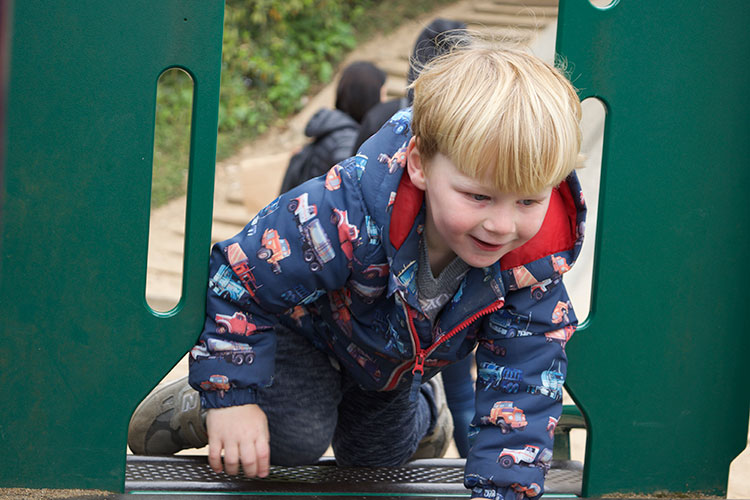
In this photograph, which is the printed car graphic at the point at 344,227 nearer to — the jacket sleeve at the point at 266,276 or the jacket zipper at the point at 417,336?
the jacket sleeve at the point at 266,276

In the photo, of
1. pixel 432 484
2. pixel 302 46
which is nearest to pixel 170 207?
pixel 302 46

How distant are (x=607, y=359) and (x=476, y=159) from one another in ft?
2.56

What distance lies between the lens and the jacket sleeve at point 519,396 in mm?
1687

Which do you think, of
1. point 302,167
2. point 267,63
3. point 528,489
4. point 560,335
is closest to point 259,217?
point 560,335

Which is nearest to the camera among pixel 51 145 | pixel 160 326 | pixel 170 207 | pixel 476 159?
pixel 476 159

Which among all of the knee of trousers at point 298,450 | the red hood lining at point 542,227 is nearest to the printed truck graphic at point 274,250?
the red hood lining at point 542,227

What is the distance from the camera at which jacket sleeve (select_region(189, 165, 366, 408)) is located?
64.9 inches

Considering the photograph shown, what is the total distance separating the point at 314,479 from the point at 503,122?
991mm

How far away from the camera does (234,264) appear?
1.70 meters

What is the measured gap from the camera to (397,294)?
5.45ft

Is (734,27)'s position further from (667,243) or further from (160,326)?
(160,326)

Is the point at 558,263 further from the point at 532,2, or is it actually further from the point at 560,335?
the point at 532,2

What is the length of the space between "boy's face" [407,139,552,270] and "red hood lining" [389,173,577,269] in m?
0.05

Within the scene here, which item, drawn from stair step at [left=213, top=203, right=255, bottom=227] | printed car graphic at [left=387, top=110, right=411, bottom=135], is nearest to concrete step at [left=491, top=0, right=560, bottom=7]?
stair step at [left=213, top=203, right=255, bottom=227]
